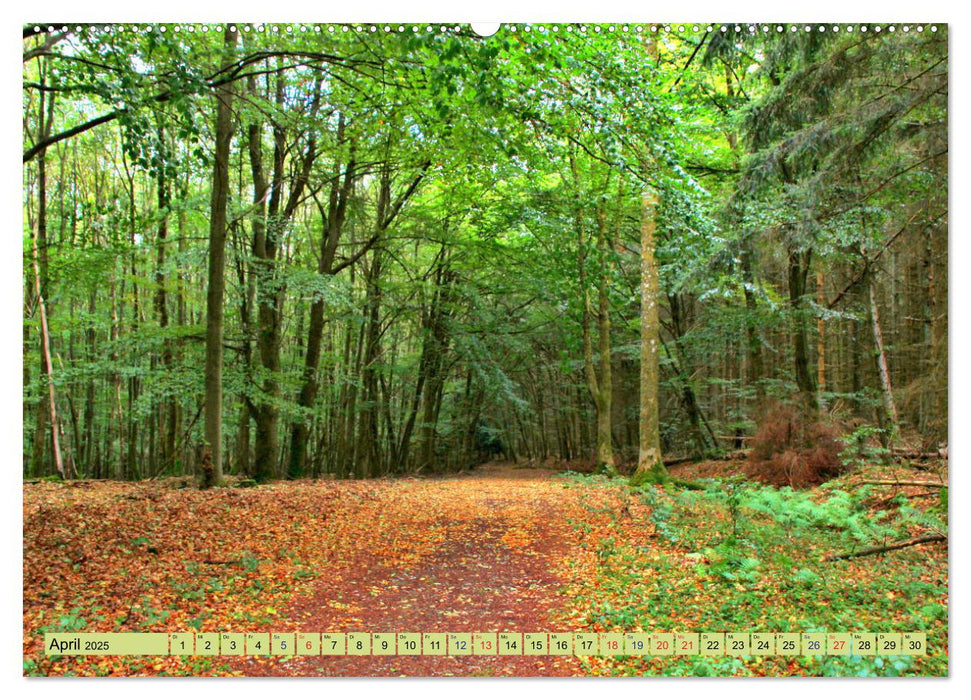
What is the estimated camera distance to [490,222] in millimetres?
13008

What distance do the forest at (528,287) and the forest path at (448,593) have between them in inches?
1.3

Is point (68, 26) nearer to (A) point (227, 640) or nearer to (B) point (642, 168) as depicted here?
(A) point (227, 640)

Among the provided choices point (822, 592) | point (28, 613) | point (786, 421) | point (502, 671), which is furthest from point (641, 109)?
point (786, 421)

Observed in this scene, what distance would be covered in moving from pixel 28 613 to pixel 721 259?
6.40 metres

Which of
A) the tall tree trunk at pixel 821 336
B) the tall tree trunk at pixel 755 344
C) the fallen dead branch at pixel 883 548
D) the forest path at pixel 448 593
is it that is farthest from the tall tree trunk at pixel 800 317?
the fallen dead branch at pixel 883 548

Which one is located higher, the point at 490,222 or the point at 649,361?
the point at 490,222

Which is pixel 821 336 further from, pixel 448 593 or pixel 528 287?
pixel 448 593

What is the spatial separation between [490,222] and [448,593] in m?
10.2

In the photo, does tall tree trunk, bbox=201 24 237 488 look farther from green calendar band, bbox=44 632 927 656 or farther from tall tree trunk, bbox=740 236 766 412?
tall tree trunk, bbox=740 236 766 412

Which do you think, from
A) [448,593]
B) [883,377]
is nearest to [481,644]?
[448,593]

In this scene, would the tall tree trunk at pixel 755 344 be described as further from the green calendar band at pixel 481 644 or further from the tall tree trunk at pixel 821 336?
the green calendar band at pixel 481 644

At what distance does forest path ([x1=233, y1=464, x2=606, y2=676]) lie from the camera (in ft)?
7.55

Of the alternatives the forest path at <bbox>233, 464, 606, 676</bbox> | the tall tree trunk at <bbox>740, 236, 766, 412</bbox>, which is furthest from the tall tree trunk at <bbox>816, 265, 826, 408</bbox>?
the forest path at <bbox>233, 464, 606, 676</bbox>

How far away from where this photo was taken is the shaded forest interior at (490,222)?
366 cm
